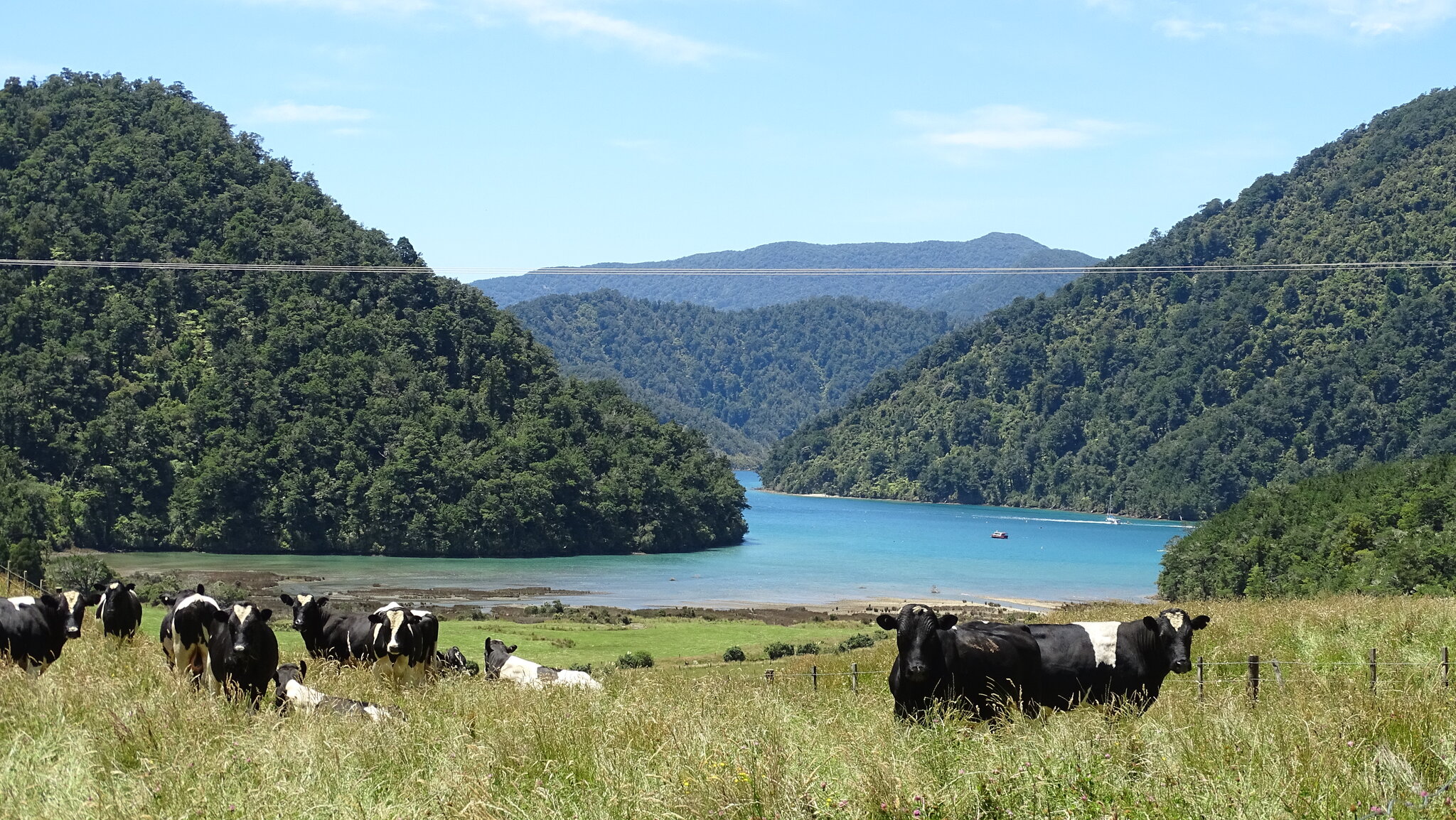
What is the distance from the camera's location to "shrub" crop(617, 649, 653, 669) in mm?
35312

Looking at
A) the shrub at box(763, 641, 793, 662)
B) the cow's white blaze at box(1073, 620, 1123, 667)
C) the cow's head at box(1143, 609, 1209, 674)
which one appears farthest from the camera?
the shrub at box(763, 641, 793, 662)

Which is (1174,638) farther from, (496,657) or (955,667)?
(496,657)

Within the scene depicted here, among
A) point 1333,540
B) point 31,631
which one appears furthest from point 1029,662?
point 1333,540

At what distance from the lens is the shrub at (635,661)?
35.3 metres

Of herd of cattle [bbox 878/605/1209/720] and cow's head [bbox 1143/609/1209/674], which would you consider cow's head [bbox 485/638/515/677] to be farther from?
cow's head [bbox 1143/609/1209/674]

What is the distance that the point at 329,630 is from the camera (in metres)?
17.2

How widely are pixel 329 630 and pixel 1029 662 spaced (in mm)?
9158

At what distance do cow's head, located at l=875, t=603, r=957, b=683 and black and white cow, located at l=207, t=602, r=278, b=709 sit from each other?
4824mm

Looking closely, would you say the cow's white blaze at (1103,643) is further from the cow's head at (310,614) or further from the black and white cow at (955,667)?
the cow's head at (310,614)

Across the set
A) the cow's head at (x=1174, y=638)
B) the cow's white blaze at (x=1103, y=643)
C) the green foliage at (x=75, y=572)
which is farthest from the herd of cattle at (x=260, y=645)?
the green foliage at (x=75, y=572)

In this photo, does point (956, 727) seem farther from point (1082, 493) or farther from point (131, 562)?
point (1082, 493)

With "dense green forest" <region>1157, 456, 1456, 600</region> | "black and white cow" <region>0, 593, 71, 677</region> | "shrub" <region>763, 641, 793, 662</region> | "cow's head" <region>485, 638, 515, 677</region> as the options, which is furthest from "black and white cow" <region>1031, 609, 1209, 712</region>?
"shrub" <region>763, 641, 793, 662</region>

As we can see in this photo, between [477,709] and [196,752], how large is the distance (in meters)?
2.20

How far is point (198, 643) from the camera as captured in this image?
1274 cm
